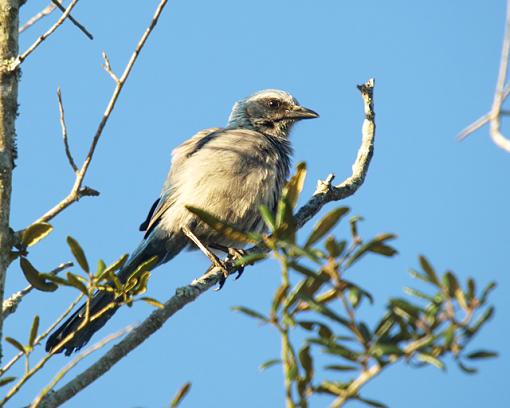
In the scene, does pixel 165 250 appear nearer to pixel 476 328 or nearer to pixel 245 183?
pixel 245 183

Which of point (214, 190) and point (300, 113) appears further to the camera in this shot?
point (300, 113)

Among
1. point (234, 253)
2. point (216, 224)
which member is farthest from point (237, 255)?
point (216, 224)

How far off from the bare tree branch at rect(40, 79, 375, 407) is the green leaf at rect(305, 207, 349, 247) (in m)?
0.95

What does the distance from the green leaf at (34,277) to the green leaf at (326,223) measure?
1.27 meters

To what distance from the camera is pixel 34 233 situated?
2.86 meters

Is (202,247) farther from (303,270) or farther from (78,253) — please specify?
(303,270)

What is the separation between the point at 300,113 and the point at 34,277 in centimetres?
469

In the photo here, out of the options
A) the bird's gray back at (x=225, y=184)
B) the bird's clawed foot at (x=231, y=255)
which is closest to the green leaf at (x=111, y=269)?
the bird's clawed foot at (x=231, y=255)

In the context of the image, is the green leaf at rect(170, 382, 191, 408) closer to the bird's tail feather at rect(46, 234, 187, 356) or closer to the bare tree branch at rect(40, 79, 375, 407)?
the bare tree branch at rect(40, 79, 375, 407)

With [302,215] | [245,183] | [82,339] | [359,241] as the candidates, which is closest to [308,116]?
[245,183]

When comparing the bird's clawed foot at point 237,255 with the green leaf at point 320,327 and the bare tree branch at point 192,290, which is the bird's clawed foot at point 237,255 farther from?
the green leaf at point 320,327

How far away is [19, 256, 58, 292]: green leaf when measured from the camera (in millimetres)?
2918

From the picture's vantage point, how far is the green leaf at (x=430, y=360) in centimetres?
163

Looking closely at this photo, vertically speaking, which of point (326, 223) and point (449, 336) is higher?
point (326, 223)
